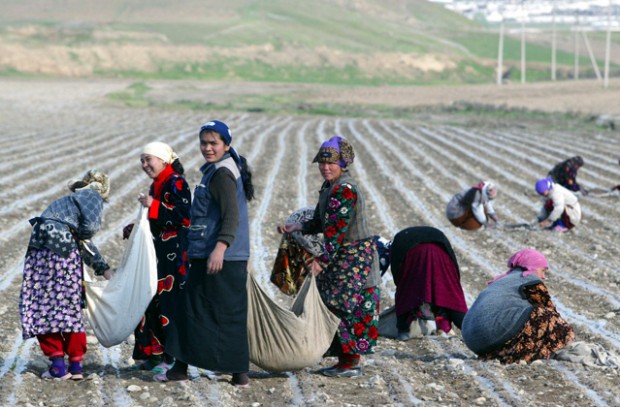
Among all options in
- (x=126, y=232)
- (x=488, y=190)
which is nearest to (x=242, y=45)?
(x=488, y=190)

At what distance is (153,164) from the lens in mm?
5500

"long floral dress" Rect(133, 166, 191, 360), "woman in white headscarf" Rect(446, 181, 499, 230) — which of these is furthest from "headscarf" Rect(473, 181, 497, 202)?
"long floral dress" Rect(133, 166, 191, 360)

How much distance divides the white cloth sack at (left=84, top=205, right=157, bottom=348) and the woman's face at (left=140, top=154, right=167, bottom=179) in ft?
0.67

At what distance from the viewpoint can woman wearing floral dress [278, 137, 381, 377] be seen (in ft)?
18.4

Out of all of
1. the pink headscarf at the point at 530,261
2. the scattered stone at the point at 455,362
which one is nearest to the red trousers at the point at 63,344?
the scattered stone at the point at 455,362

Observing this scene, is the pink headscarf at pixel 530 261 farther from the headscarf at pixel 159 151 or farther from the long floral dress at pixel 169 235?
the headscarf at pixel 159 151

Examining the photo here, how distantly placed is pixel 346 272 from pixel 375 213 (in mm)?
7713

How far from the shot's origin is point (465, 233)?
12250 millimetres

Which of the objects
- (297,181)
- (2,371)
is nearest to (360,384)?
(2,371)

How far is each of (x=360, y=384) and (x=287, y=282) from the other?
725mm

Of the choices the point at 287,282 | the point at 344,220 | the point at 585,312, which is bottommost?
the point at 585,312

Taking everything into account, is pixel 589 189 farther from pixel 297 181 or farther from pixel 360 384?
pixel 360 384

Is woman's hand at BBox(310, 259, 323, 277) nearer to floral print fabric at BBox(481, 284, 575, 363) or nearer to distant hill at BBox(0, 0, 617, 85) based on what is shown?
floral print fabric at BBox(481, 284, 575, 363)

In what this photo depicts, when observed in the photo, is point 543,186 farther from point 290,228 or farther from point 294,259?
point 290,228
